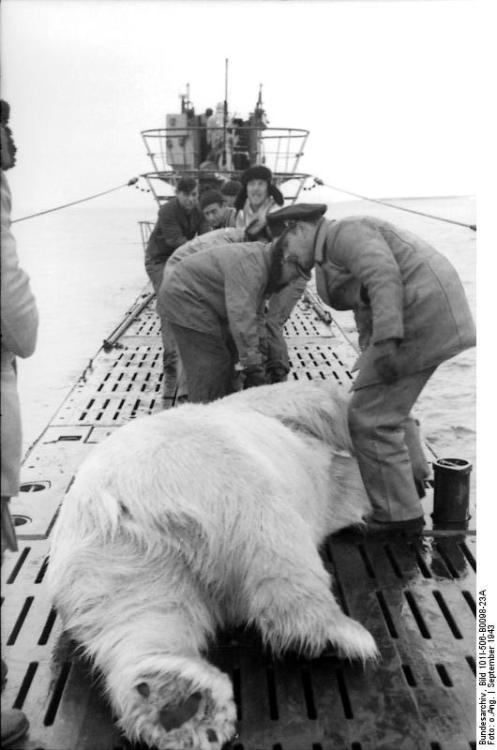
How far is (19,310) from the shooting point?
1.69 metres

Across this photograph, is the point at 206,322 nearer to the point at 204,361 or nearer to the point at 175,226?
the point at 204,361

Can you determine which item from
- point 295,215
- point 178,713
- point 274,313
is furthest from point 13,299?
point 274,313

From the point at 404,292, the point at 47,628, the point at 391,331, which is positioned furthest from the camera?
the point at 404,292

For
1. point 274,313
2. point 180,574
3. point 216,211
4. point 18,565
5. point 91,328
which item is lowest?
point 91,328

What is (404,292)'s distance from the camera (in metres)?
3.12

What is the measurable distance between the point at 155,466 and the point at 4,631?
2.50 ft

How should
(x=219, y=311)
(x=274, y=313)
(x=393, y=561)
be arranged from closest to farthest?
(x=393, y=561) → (x=219, y=311) → (x=274, y=313)

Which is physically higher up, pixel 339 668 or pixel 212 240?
pixel 212 240

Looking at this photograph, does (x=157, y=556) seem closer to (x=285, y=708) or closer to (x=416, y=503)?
(x=285, y=708)

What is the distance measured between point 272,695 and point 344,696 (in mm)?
207

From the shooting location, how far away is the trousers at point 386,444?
10.3 feet

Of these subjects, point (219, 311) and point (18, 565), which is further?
point (219, 311)

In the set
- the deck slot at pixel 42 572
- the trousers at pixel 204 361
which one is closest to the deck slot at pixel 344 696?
the deck slot at pixel 42 572

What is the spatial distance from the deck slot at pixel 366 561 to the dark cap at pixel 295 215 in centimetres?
154
